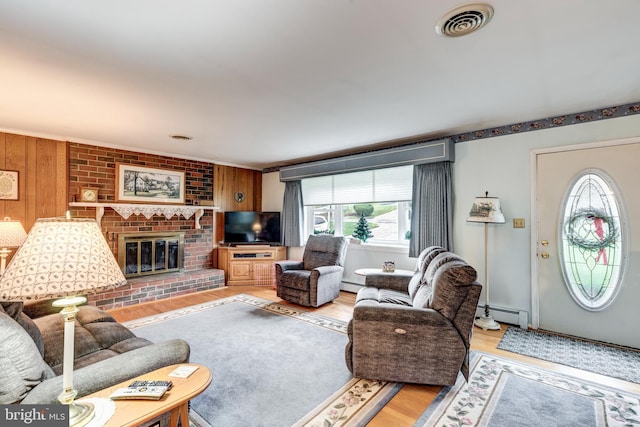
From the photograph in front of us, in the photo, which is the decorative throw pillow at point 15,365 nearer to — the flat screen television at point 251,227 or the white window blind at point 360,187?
the white window blind at point 360,187

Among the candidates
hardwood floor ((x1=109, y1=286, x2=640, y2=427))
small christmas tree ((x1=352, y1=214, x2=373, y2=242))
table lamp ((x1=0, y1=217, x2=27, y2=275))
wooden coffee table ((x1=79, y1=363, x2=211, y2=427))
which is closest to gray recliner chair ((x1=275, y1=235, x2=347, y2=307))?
hardwood floor ((x1=109, y1=286, x2=640, y2=427))

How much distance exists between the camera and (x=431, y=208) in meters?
3.88

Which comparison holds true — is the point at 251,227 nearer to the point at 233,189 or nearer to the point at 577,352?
the point at 233,189

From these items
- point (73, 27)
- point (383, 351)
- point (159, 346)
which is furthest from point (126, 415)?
point (73, 27)

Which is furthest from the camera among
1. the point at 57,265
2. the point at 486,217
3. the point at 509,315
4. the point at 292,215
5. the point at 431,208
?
the point at 292,215

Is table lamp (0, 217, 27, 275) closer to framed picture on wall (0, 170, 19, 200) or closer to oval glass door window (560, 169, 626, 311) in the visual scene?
framed picture on wall (0, 170, 19, 200)

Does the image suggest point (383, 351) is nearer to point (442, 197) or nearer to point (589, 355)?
point (589, 355)

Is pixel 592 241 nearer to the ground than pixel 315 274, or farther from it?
farther from it

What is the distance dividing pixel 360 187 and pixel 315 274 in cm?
164

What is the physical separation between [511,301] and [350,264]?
2.26 metres

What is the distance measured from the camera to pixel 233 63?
2.03 meters

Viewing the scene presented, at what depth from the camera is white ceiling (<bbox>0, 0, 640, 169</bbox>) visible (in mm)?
1537

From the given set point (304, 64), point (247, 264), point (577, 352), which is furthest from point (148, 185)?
point (577, 352)

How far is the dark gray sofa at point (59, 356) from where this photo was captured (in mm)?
1119
